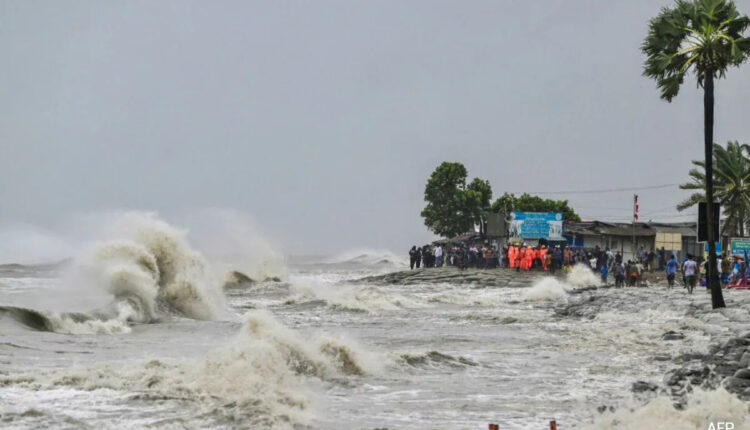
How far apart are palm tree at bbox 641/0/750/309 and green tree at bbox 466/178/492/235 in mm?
54236

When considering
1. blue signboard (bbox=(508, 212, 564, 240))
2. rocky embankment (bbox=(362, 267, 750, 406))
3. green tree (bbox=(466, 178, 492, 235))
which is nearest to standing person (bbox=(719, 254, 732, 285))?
rocky embankment (bbox=(362, 267, 750, 406))

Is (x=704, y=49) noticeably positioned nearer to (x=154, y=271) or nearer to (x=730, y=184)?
(x=154, y=271)

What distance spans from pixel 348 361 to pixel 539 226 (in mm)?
45437

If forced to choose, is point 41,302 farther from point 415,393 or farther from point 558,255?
point 558,255

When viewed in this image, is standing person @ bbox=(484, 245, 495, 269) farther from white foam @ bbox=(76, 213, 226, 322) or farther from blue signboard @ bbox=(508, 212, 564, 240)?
white foam @ bbox=(76, 213, 226, 322)

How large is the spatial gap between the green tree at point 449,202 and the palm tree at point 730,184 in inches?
1350

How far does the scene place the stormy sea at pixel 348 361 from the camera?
8.98 metres

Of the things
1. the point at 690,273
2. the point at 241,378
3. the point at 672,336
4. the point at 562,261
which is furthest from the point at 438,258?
the point at 241,378

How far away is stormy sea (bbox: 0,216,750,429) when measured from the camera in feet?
29.5

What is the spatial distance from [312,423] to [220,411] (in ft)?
3.31

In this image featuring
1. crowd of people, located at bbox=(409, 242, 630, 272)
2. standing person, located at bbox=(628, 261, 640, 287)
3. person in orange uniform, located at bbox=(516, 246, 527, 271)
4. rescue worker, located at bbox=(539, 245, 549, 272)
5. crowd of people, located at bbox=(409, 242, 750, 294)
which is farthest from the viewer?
person in orange uniform, located at bbox=(516, 246, 527, 271)

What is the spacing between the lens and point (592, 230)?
58375mm

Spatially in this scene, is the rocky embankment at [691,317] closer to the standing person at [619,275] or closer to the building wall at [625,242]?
the standing person at [619,275]

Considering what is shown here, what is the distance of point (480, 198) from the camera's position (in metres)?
79.7
